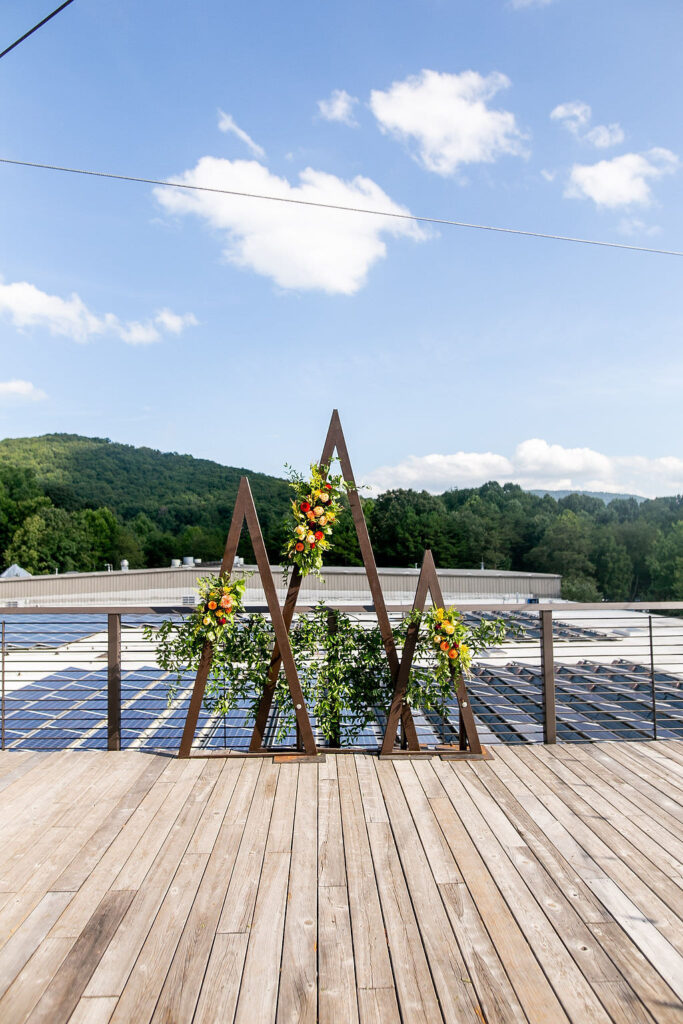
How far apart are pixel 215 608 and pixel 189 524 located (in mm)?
28628

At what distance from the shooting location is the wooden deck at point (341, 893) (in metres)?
1.35

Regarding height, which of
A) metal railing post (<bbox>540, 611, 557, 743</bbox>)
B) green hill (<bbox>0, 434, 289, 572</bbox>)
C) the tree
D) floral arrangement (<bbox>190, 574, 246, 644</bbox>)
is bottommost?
the tree

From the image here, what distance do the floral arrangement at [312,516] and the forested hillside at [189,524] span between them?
21914 millimetres

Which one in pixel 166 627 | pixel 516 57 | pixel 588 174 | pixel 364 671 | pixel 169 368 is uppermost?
pixel 169 368

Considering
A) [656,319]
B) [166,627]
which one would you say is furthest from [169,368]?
[166,627]

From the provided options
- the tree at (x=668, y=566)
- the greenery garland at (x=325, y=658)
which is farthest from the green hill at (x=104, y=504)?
the greenery garland at (x=325, y=658)

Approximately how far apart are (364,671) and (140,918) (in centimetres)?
160

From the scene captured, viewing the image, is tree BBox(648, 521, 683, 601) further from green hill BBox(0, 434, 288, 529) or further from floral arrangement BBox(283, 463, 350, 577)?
floral arrangement BBox(283, 463, 350, 577)

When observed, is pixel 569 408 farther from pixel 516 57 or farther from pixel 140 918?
pixel 140 918

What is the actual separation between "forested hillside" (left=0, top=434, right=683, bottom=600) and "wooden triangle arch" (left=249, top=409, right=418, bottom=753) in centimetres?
2190

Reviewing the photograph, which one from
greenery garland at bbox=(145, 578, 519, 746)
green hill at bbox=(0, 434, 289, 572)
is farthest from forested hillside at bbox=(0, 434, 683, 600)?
greenery garland at bbox=(145, 578, 519, 746)

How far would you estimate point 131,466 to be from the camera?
33062 mm

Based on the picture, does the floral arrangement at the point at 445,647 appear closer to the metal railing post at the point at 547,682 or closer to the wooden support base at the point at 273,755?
the metal railing post at the point at 547,682

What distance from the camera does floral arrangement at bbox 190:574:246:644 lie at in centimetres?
285
